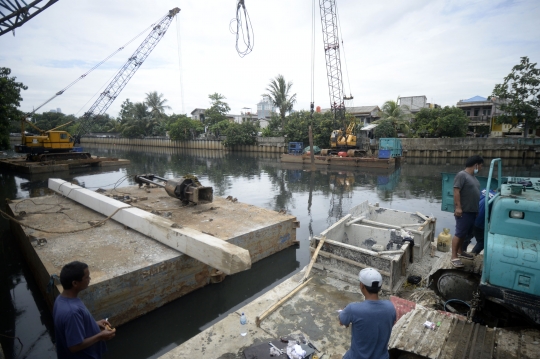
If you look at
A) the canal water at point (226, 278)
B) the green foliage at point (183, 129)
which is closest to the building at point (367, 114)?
the green foliage at point (183, 129)

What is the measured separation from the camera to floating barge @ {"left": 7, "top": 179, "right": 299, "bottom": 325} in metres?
4.46

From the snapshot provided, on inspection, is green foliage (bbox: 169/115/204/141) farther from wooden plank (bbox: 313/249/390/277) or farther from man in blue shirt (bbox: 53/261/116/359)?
man in blue shirt (bbox: 53/261/116/359)

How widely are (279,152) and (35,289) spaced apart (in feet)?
111

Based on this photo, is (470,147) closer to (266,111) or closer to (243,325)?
(243,325)

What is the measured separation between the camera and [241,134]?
40562 millimetres

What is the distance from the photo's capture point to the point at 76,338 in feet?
7.37

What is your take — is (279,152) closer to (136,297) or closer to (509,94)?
(509,94)

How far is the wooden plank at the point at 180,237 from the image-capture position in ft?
13.4


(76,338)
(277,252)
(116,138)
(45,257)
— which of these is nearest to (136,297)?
(45,257)

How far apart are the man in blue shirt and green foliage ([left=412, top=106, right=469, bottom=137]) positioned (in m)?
35.7

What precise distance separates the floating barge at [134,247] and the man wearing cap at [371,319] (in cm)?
212

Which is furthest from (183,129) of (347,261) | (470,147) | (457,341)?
(457,341)

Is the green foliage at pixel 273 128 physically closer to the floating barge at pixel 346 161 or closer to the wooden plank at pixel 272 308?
the floating barge at pixel 346 161

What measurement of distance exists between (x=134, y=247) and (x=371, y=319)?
4.60 meters
